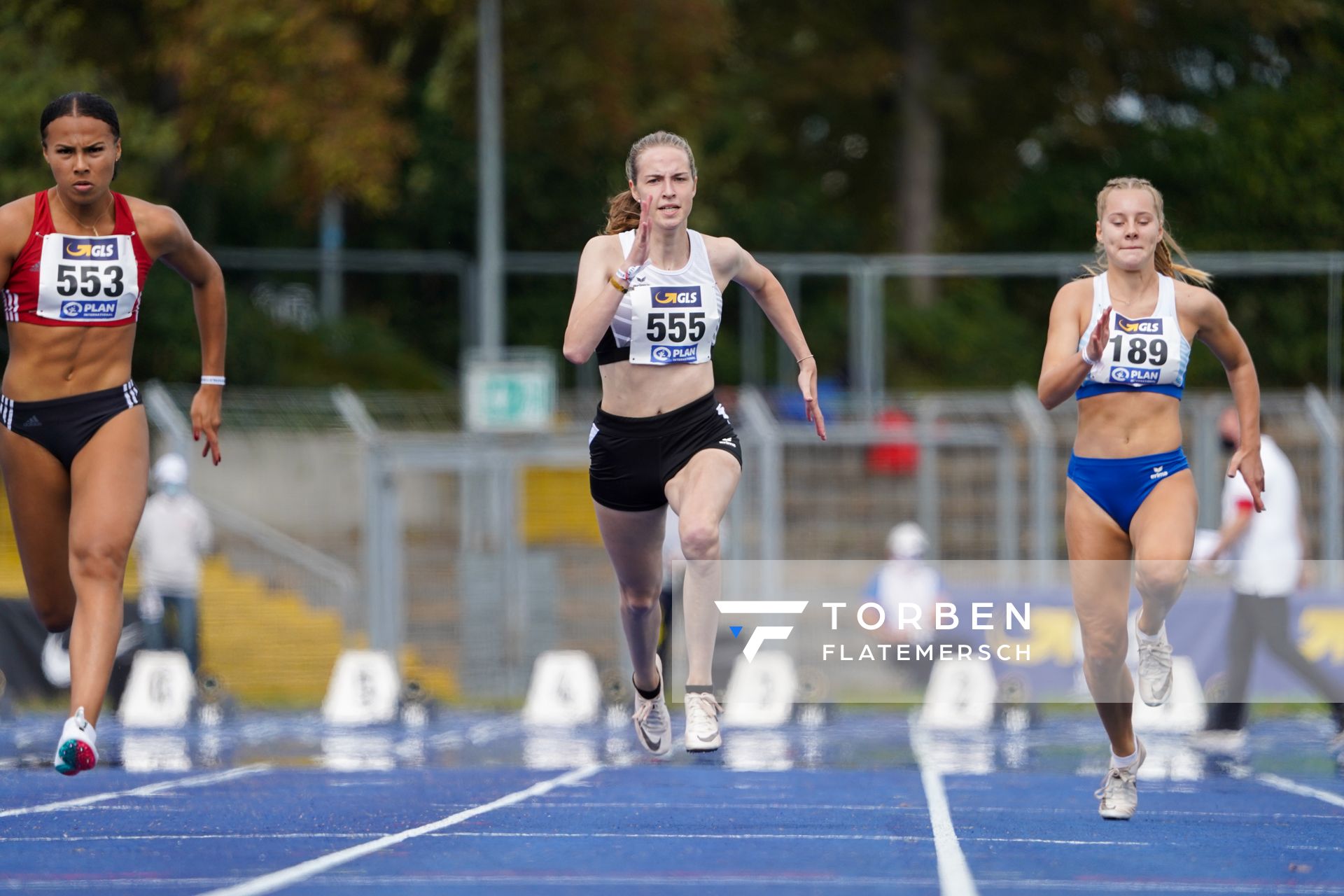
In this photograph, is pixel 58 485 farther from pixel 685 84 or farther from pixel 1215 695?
pixel 685 84

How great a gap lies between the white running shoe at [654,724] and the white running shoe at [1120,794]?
184 cm

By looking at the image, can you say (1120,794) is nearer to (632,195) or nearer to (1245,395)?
(1245,395)

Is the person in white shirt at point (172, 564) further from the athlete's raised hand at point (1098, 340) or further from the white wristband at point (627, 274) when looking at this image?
the athlete's raised hand at point (1098, 340)

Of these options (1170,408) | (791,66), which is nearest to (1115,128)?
(791,66)

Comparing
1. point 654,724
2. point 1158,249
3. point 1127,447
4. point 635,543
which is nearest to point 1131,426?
point 1127,447

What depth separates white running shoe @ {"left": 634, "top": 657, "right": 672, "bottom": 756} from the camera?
29.9ft

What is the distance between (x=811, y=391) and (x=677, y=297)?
703 mm

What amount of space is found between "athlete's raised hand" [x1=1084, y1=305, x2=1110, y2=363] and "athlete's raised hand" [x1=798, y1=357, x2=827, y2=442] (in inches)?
42.4

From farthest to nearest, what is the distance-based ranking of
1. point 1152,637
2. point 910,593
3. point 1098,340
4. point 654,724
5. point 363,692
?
→ point 910,593 → point 363,692 → point 654,724 → point 1152,637 → point 1098,340

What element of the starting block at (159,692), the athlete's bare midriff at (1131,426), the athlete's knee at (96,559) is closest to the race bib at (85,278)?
the athlete's knee at (96,559)

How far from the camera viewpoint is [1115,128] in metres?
38.7

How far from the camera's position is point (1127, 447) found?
27.9 feet

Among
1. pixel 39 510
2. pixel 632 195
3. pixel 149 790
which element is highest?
pixel 632 195

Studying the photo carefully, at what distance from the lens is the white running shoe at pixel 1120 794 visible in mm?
8695
